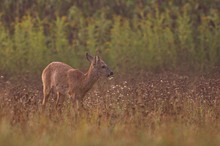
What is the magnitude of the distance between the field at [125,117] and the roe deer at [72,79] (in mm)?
209

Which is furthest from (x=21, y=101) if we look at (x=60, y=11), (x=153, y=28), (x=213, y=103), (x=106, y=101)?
(x=60, y=11)

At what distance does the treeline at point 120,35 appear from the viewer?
64.0ft

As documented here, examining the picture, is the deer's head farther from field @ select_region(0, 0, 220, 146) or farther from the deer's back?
the deer's back

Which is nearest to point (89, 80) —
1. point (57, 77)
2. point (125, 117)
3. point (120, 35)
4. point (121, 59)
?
point (57, 77)

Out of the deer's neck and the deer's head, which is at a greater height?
the deer's head

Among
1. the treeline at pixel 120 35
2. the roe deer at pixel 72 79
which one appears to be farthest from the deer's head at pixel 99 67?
the treeline at pixel 120 35

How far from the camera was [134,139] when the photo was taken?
999 cm

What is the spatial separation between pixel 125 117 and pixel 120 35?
7562mm

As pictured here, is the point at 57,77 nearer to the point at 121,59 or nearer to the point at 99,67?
the point at 99,67

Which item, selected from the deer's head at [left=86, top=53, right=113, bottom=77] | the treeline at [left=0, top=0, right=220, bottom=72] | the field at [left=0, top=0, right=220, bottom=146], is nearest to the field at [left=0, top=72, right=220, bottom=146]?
the field at [left=0, top=0, right=220, bottom=146]

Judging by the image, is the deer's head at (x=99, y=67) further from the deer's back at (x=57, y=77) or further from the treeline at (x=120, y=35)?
the treeline at (x=120, y=35)

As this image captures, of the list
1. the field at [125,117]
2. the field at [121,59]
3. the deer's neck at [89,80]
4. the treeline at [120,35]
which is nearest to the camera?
the field at [125,117]

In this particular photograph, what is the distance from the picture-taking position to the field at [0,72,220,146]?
9.93 m

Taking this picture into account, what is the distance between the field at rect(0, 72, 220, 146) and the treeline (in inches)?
118
